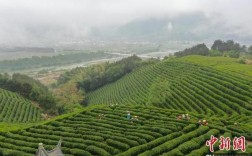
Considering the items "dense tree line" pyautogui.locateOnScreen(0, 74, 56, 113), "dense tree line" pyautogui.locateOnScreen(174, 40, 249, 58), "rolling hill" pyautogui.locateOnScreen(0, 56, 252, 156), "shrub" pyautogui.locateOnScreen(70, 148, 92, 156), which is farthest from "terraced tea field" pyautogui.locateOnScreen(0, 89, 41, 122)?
"dense tree line" pyautogui.locateOnScreen(174, 40, 249, 58)

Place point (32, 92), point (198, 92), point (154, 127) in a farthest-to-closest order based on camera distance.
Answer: point (32, 92)
point (198, 92)
point (154, 127)

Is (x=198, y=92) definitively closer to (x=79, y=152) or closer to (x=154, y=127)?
(x=154, y=127)

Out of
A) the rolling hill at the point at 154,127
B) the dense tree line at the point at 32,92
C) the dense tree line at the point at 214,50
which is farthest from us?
the dense tree line at the point at 214,50

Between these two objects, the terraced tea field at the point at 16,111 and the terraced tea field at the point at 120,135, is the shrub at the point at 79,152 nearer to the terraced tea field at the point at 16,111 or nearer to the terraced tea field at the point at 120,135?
the terraced tea field at the point at 120,135

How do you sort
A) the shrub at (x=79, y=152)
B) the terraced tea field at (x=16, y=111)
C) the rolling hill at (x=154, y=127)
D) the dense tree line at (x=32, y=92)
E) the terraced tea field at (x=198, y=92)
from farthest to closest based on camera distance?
1. the dense tree line at (x=32, y=92)
2. the terraced tea field at (x=16, y=111)
3. the terraced tea field at (x=198, y=92)
4. the rolling hill at (x=154, y=127)
5. the shrub at (x=79, y=152)

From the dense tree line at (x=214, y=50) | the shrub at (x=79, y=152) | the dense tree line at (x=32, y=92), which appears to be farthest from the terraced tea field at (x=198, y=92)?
the dense tree line at (x=214, y=50)

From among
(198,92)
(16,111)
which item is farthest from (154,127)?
(16,111)
